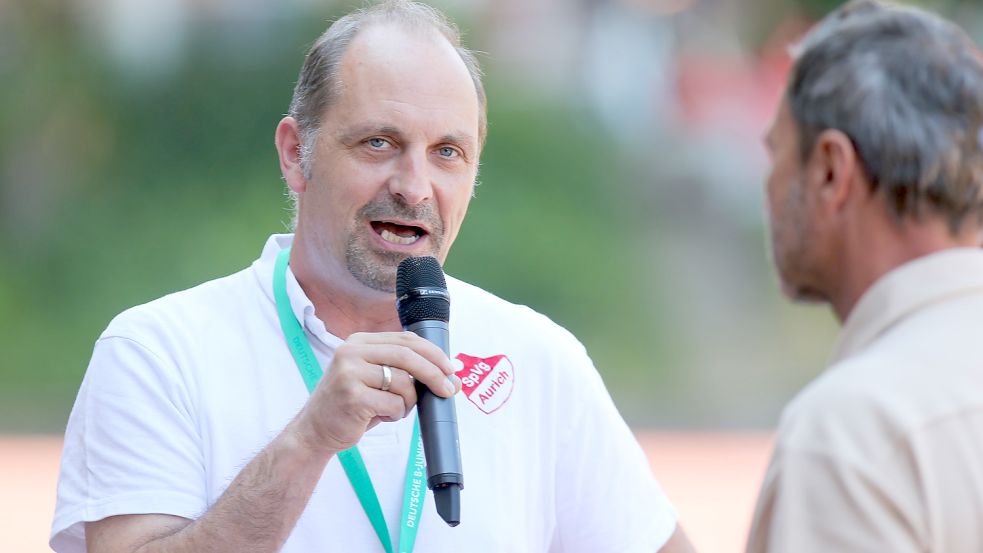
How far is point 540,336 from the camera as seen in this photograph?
303 cm

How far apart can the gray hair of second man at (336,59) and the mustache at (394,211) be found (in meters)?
0.23

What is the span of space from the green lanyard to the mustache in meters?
0.29

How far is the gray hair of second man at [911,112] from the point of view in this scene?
1.82m

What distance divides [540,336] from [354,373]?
772 mm

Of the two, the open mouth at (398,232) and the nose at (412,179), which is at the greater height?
the nose at (412,179)

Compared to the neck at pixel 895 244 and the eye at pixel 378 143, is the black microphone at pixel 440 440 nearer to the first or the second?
the eye at pixel 378 143

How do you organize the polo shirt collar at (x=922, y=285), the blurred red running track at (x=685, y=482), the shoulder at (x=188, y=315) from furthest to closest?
the blurred red running track at (x=685, y=482) → the shoulder at (x=188, y=315) → the polo shirt collar at (x=922, y=285)

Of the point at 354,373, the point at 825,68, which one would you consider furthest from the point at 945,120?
the point at 354,373

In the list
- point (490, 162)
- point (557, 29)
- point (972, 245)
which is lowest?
point (972, 245)

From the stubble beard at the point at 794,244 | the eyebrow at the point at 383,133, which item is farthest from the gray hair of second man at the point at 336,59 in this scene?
the stubble beard at the point at 794,244

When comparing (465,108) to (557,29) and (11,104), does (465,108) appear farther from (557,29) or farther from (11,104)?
(11,104)

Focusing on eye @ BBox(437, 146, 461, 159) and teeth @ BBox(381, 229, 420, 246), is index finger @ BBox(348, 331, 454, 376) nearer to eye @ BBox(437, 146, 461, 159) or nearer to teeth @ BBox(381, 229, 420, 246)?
teeth @ BBox(381, 229, 420, 246)

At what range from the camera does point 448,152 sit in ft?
9.91

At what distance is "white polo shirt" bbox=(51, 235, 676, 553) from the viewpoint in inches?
103
